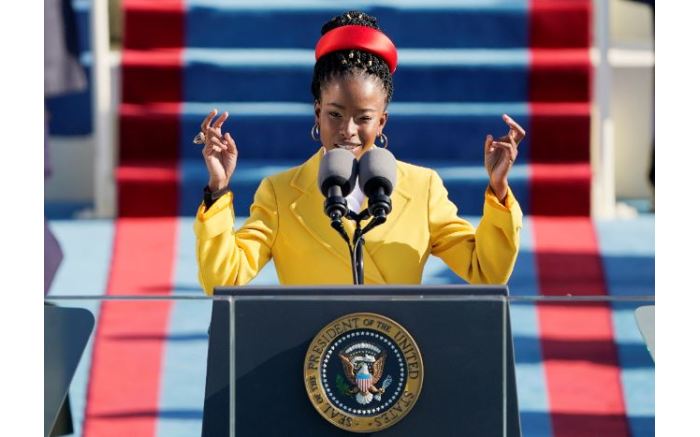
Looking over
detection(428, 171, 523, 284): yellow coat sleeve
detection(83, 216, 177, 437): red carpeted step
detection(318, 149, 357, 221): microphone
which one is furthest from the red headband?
detection(83, 216, 177, 437): red carpeted step

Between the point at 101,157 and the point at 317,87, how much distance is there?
135 inches

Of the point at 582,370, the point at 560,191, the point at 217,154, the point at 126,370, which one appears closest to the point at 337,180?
the point at 217,154

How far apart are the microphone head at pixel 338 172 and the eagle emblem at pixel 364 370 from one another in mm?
278

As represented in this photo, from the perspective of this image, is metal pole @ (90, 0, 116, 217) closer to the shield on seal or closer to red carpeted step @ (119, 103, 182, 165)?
red carpeted step @ (119, 103, 182, 165)

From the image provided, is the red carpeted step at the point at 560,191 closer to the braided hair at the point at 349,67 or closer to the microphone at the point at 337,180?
the braided hair at the point at 349,67

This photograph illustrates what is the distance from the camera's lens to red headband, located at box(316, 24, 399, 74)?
330cm

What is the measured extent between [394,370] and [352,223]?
475mm

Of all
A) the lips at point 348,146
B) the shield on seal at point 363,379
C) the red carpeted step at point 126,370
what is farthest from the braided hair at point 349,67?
the shield on seal at point 363,379

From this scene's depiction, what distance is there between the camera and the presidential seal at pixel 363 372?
2865 millimetres

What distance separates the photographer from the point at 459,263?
3.29 meters

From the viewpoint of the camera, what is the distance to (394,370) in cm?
288

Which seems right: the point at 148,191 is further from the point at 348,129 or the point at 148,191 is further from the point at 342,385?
the point at 342,385

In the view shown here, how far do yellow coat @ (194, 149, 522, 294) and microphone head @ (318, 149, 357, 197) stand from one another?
1.05ft
